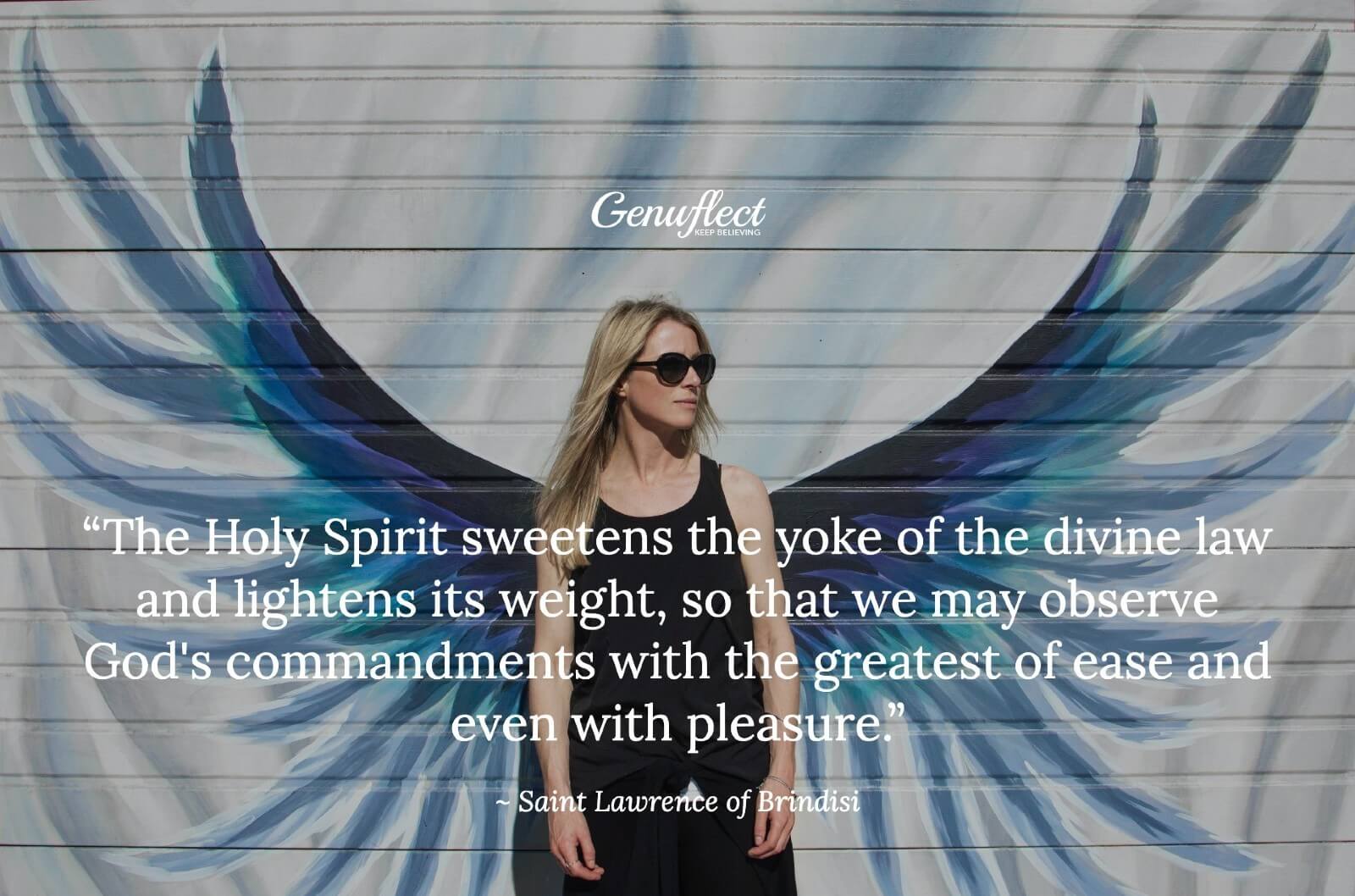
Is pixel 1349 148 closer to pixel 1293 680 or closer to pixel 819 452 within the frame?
pixel 1293 680

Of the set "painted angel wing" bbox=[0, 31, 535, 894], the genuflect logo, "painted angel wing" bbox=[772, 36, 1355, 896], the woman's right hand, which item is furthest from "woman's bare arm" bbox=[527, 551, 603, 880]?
the genuflect logo

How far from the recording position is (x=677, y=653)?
202 cm

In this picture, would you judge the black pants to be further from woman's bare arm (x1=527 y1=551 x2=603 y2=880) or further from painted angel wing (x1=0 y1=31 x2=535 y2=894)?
painted angel wing (x1=0 y1=31 x2=535 y2=894)

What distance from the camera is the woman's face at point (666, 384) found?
2164mm

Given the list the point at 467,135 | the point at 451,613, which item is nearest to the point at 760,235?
the point at 467,135

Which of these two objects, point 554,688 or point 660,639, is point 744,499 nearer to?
point 660,639

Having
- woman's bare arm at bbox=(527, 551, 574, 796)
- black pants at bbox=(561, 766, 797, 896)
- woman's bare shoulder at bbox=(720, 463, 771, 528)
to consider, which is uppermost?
woman's bare shoulder at bbox=(720, 463, 771, 528)

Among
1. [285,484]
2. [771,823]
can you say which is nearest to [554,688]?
[771,823]

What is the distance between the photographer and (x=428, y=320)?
2701 millimetres

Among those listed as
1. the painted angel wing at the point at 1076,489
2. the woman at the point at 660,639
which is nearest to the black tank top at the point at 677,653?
the woman at the point at 660,639

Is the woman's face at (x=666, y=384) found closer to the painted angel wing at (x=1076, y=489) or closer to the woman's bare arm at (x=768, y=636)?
the woman's bare arm at (x=768, y=636)

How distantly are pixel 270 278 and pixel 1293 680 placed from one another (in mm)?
2799

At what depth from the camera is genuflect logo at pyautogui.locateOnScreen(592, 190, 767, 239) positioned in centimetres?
268

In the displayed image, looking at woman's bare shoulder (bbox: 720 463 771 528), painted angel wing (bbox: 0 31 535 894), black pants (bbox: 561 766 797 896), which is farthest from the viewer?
painted angel wing (bbox: 0 31 535 894)
